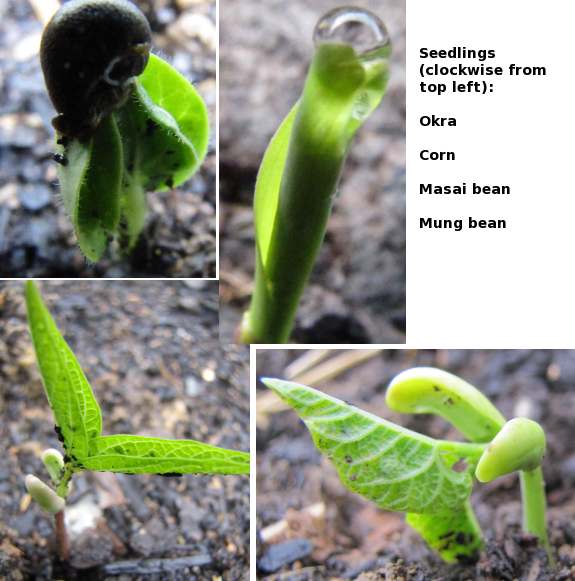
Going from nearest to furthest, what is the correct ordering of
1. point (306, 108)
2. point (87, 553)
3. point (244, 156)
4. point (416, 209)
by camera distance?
point (306, 108) < point (87, 553) < point (416, 209) < point (244, 156)

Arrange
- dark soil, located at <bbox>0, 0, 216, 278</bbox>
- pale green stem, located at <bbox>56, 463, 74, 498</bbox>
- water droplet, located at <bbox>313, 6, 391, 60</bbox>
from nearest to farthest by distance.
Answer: water droplet, located at <bbox>313, 6, 391, 60</bbox> < pale green stem, located at <bbox>56, 463, 74, 498</bbox> < dark soil, located at <bbox>0, 0, 216, 278</bbox>

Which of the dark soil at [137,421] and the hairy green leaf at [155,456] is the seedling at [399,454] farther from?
the dark soil at [137,421]

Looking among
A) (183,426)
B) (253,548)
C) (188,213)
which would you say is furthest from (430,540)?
(188,213)

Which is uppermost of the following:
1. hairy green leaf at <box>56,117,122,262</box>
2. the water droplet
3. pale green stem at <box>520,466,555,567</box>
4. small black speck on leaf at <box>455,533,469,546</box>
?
the water droplet

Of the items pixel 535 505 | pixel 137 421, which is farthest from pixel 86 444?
pixel 535 505

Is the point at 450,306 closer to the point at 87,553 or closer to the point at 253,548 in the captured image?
the point at 253,548

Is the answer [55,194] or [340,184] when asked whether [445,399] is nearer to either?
[340,184]

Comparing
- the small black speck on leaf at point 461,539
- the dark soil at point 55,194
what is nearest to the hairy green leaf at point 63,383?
the dark soil at point 55,194

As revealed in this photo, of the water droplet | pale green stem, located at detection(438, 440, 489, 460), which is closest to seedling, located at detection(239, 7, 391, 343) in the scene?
the water droplet

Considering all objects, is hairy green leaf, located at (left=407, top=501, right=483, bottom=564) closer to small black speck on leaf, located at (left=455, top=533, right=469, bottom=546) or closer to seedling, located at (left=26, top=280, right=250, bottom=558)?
small black speck on leaf, located at (left=455, top=533, right=469, bottom=546)
